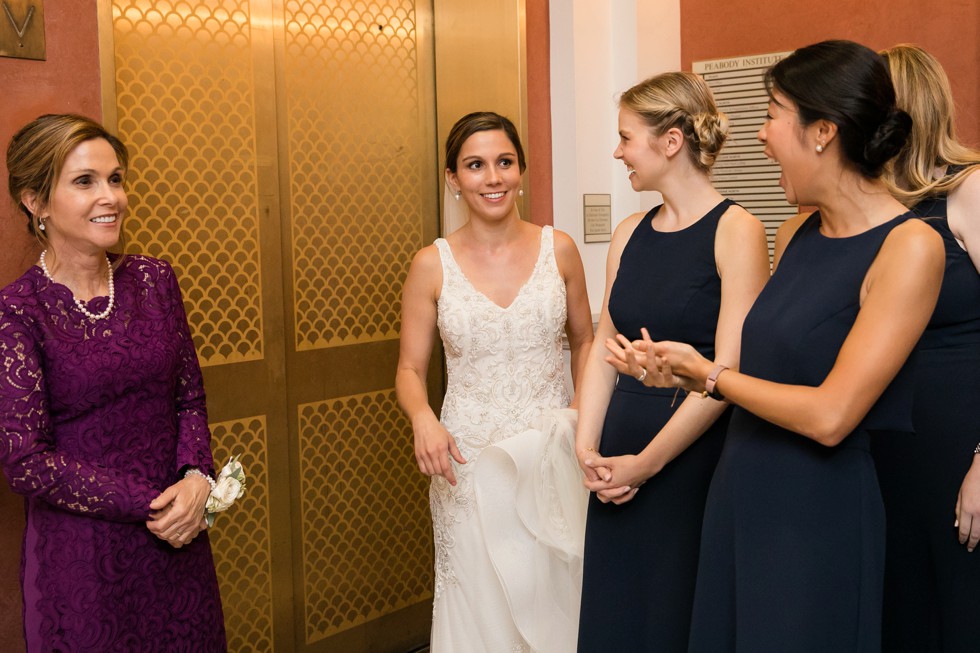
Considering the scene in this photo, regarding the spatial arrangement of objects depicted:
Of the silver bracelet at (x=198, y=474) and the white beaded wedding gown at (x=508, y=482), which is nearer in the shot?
the silver bracelet at (x=198, y=474)

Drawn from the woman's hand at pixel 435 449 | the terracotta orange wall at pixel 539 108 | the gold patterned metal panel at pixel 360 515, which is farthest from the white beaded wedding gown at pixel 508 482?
the terracotta orange wall at pixel 539 108

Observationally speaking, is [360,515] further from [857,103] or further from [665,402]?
[857,103]

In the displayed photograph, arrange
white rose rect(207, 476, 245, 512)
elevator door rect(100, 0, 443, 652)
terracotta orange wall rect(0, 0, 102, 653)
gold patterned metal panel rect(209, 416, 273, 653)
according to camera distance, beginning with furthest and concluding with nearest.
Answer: gold patterned metal panel rect(209, 416, 273, 653)
elevator door rect(100, 0, 443, 652)
terracotta orange wall rect(0, 0, 102, 653)
white rose rect(207, 476, 245, 512)

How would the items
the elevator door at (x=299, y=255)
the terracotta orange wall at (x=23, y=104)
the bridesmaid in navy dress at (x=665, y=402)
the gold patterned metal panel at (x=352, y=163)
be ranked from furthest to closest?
the gold patterned metal panel at (x=352, y=163)
the elevator door at (x=299, y=255)
the terracotta orange wall at (x=23, y=104)
the bridesmaid in navy dress at (x=665, y=402)

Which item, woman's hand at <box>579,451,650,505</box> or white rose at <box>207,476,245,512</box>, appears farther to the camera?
white rose at <box>207,476,245,512</box>

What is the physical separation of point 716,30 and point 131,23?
2567 mm

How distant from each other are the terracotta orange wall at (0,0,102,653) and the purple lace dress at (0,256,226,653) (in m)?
0.32

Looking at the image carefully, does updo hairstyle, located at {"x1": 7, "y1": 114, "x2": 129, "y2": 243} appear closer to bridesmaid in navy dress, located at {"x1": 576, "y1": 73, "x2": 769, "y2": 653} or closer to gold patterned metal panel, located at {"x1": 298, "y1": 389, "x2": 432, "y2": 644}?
bridesmaid in navy dress, located at {"x1": 576, "y1": 73, "x2": 769, "y2": 653}

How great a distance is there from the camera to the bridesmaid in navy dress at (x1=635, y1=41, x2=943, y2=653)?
1.77 m

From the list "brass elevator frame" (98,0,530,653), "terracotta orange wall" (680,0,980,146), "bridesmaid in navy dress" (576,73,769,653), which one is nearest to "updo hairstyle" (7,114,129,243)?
"brass elevator frame" (98,0,530,653)

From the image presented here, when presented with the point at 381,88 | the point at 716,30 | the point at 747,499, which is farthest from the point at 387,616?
the point at 716,30

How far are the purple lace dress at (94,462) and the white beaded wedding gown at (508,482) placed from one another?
785 millimetres

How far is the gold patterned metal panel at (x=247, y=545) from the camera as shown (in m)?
3.35

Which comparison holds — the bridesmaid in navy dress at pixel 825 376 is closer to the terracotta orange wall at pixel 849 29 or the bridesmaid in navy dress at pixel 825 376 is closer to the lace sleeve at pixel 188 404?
the lace sleeve at pixel 188 404
